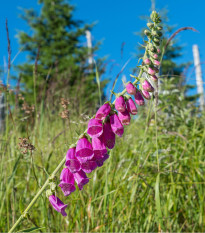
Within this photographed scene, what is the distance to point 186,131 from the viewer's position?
2.96 meters

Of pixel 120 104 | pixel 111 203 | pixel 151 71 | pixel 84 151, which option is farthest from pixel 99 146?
pixel 111 203

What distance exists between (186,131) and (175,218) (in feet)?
4.28

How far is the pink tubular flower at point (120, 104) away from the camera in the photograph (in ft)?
2.92

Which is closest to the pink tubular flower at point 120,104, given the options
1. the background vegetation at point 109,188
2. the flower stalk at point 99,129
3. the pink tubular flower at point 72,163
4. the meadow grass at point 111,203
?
the flower stalk at point 99,129

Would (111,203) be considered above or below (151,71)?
below

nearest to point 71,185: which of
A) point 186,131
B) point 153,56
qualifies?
point 153,56

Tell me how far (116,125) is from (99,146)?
0.30 feet

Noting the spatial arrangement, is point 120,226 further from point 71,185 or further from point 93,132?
point 93,132

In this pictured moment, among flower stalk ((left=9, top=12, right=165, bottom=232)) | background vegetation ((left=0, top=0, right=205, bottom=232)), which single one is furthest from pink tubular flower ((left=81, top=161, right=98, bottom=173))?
background vegetation ((left=0, top=0, right=205, bottom=232))

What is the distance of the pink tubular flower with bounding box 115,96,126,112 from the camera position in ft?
2.92

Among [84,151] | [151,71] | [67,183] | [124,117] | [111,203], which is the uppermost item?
[151,71]

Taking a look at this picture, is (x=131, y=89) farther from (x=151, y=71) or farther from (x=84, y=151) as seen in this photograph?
(x=84, y=151)

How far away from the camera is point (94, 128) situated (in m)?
0.93

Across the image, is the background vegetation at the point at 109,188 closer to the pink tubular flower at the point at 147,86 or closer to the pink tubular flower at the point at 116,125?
the pink tubular flower at the point at 116,125
